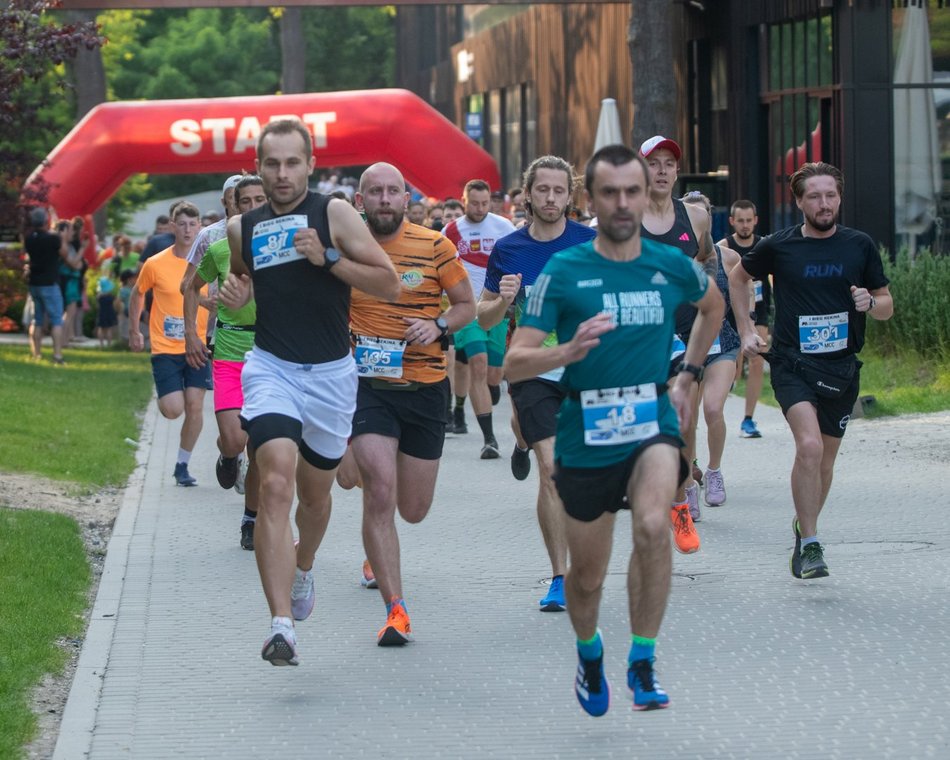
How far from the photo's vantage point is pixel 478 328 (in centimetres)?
1405

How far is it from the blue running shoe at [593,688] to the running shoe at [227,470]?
17.1 ft

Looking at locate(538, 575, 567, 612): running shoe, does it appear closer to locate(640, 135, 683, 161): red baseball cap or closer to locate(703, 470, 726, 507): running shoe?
locate(640, 135, 683, 161): red baseball cap

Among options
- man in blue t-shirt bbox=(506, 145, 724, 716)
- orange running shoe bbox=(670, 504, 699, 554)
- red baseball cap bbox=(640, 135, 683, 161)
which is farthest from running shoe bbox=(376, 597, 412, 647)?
red baseball cap bbox=(640, 135, 683, 161)

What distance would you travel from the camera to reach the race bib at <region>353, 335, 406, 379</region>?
7.50 metres

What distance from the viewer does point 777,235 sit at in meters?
8.34

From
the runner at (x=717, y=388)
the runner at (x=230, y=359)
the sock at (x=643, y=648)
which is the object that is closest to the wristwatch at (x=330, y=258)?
the sock at (x=643, y=648)

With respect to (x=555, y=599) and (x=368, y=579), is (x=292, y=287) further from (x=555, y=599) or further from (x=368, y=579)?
(x=368, y=579)

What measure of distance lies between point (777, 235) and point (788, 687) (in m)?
2.69

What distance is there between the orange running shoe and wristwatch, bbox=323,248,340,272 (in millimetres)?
3123

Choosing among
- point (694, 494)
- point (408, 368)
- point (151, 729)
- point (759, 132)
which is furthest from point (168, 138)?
point (151, 729)

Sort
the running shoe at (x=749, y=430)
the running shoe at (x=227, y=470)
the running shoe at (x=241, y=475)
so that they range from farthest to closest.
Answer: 1. the running shoe at (x=749, y=430)
2. the running shoe at (x=241, y=475)
3. the running shoe at (x=227, y=470)

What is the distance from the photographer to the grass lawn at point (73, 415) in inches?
512

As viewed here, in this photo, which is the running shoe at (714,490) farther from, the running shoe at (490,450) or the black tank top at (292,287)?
the black tank top at (292,287)

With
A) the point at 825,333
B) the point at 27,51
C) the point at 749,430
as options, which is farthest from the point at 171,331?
the point at 825,333
